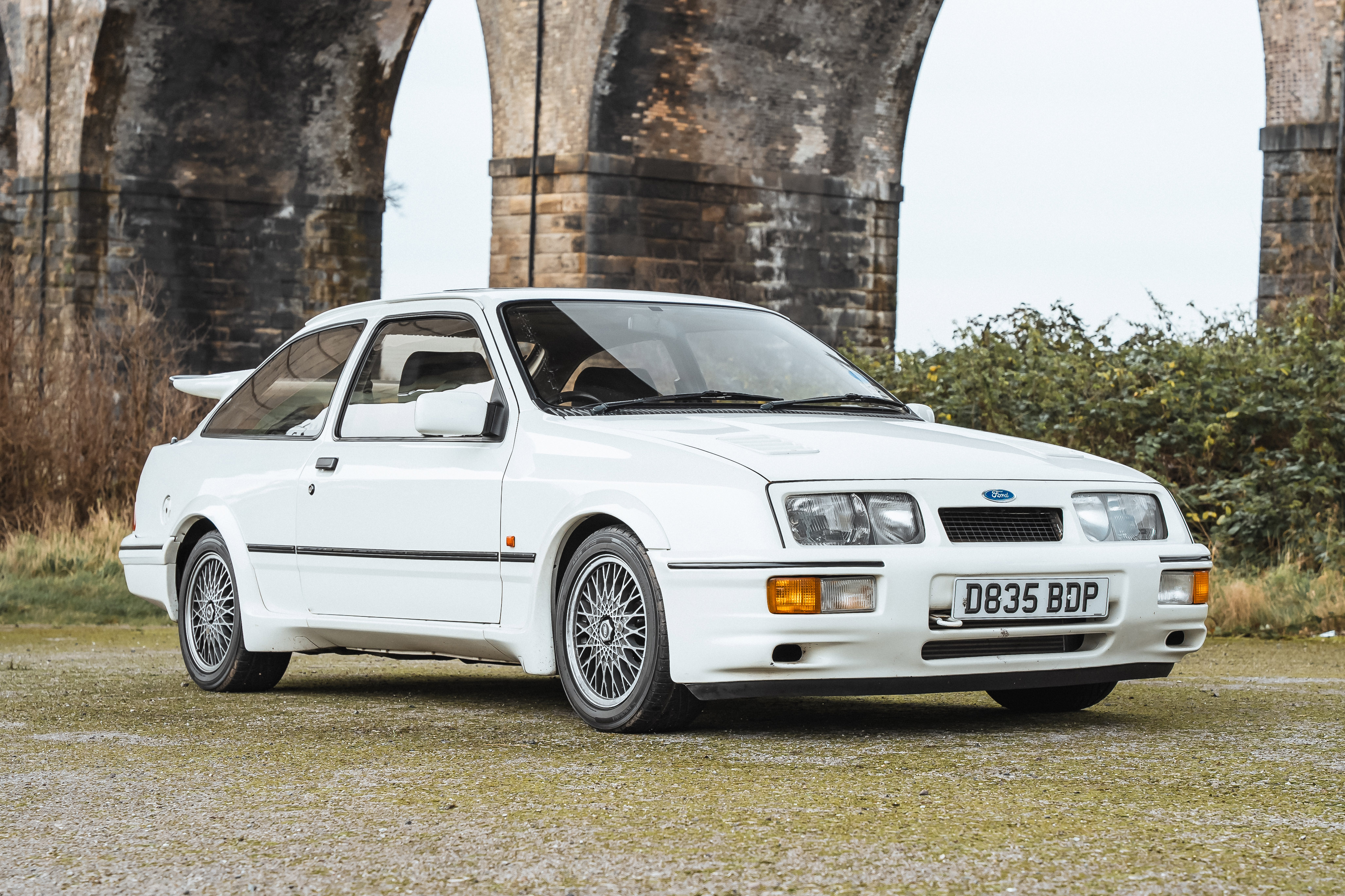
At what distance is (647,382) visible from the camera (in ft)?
22.2

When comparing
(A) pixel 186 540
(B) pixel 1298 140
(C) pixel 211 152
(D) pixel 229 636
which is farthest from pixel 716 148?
(D) pixel 229 636

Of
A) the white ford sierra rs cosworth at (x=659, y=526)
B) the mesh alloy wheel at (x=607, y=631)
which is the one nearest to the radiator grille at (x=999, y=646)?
the white ford sierra rs cosworth at (x=659, y=526)

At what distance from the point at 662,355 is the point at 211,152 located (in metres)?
22.9

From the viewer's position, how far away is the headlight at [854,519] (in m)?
5.76

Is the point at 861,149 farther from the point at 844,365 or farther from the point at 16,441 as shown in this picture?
the point at 844,365

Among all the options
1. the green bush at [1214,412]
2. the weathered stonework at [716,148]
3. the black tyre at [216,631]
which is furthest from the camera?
the weathered stonework at [716,148]

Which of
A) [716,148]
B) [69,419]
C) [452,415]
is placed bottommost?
[69,419]

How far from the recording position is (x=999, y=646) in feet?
19.7

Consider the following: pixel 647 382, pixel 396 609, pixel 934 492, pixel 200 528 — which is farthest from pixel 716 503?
pixel 200 528

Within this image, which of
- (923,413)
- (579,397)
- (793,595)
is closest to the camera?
(793,595)

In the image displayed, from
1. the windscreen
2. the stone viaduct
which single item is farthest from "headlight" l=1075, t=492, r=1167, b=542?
the stone viaduct

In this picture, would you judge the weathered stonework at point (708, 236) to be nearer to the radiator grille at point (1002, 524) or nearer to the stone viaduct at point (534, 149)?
the stone viaduct at point (534, 149)

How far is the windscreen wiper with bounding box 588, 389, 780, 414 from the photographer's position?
6.55 metres

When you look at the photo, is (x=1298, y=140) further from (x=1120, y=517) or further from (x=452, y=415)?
(x=452, y=415)
